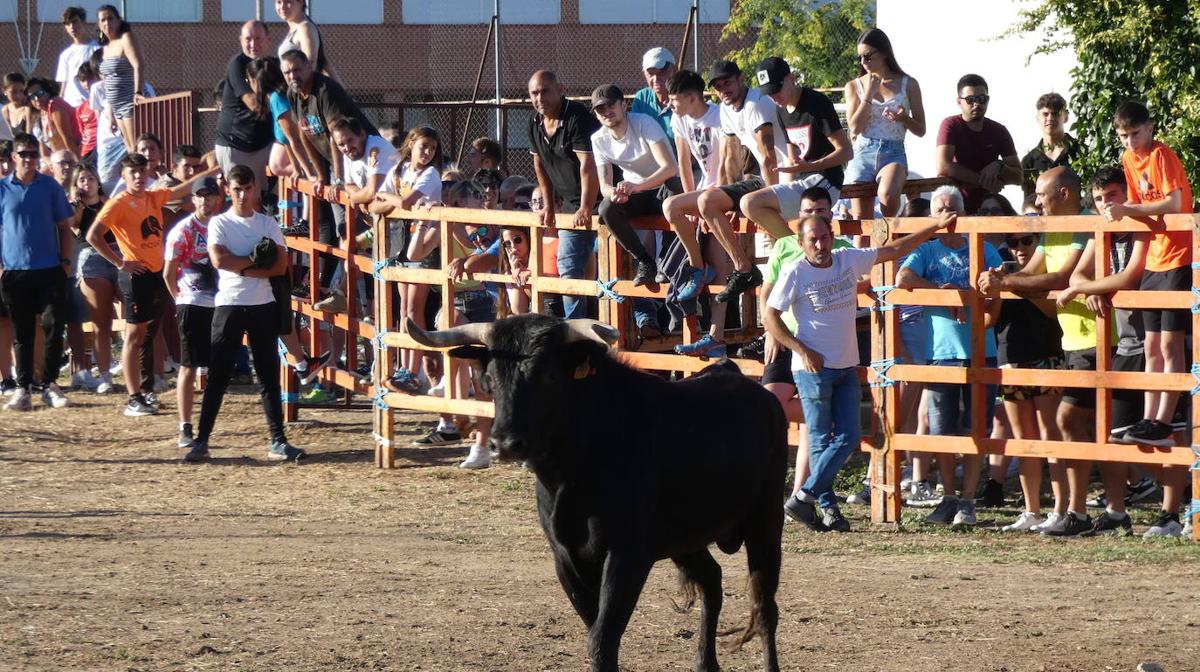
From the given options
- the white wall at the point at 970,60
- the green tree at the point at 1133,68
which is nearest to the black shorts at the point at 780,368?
the green tree at the point at 1133,68

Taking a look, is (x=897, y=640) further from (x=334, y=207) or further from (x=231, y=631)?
(x=334, y=207)

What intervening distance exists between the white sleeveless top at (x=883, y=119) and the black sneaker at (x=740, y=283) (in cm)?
175

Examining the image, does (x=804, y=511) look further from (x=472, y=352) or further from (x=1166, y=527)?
(x=472, y=352)

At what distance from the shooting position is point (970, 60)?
1878cm

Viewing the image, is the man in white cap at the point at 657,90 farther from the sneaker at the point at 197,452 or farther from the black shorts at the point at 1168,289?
the sneaker at the point at 197,452

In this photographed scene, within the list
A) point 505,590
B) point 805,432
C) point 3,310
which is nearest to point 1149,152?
point 805,432

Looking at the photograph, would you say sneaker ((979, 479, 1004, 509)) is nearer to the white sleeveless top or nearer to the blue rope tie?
the blue rope tie

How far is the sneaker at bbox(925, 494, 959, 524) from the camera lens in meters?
10.4

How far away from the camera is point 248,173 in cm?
1266

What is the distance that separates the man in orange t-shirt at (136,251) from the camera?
14.8 metres

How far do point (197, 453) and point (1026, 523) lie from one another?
6.55 metres

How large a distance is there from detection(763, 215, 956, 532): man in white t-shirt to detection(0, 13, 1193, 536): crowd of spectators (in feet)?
0.06

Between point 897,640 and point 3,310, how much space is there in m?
11.4

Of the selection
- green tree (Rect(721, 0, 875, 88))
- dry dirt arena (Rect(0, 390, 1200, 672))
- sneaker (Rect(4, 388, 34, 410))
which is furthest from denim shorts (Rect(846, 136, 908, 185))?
green tree (Rect(721, 0, 875, 88))
